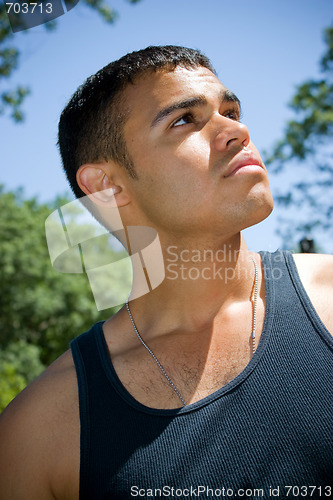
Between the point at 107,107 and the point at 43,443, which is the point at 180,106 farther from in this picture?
the point at 43,443

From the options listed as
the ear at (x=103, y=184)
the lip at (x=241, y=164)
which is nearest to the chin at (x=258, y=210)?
the lip at (x=241, y=164)

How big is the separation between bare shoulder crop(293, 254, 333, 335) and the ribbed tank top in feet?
0.20

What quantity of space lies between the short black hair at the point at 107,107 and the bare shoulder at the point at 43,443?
1.49 meters

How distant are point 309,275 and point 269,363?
62cm

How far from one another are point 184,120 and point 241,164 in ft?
1.61

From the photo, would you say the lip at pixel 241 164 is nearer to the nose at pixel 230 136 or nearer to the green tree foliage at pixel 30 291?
the nose at pixel 230 136

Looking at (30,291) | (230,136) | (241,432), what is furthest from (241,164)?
(30,291)

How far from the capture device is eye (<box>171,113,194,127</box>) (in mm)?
2717

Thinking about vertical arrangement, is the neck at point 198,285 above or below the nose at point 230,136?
below

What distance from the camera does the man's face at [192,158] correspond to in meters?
2.52

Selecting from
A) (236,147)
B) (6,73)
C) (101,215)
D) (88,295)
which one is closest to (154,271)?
(101,215)

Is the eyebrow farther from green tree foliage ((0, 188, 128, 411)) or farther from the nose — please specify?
green tree foliage ((0, 188, 128, 411))

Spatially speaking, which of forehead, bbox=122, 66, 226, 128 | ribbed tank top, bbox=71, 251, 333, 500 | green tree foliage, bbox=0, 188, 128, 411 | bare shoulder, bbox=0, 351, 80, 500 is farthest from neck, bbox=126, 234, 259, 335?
green tree foliage, bbox=0, 188, 128, 411

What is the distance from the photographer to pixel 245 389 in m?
2.11
